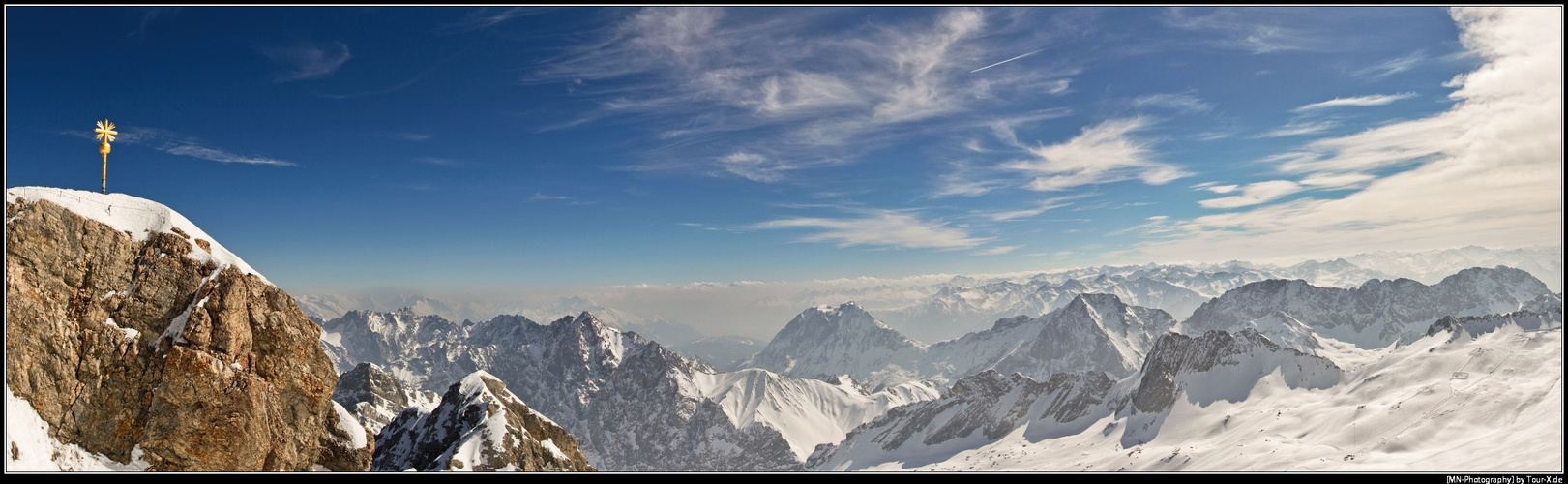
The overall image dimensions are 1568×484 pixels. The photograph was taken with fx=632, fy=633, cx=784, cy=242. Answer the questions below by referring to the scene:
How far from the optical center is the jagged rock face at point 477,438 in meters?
68.5

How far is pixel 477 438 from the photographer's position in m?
70.4

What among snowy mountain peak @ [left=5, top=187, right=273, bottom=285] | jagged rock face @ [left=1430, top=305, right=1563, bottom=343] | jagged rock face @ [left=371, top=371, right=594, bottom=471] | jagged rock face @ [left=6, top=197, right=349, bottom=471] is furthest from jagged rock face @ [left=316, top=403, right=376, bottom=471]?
jagged rock face @ [left=1430, top=305, right=1563, bottom=343]

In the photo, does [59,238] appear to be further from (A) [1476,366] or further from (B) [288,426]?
(A) [1476,366]

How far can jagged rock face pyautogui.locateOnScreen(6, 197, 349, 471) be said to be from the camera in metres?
28.6

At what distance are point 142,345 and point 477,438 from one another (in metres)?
42.4

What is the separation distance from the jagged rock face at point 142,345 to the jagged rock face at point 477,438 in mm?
32439

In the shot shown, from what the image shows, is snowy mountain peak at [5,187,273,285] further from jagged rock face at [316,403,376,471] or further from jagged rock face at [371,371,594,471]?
jagged rock face at [371,371,594,471]

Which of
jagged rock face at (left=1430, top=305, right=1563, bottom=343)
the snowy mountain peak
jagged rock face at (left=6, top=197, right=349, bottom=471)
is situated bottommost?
jagged rock face at (left=1430, top=305, right=1563, bottom=343)

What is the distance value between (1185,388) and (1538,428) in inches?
5010

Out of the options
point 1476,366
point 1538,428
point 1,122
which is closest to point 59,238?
point 1,122

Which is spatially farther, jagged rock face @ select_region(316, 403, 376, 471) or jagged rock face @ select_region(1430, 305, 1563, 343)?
jagged rock face @ select_region(1430, 305, 1563, 343)

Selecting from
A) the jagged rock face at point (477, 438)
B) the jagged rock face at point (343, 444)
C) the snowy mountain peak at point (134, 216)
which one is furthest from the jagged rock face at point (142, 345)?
the jagged rock face at point (477, 438)

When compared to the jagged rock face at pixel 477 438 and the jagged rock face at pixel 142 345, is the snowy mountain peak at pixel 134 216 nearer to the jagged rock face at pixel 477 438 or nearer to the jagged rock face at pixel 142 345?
the jagged rock face at pixel 142 345

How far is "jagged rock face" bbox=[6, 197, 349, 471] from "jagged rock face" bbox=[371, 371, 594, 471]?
32.4m
